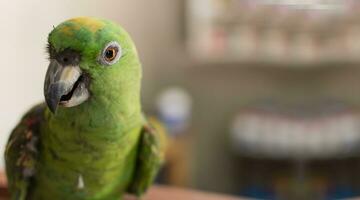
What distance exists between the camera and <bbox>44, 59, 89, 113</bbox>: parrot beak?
0.49 metres

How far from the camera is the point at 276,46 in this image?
1787 mm

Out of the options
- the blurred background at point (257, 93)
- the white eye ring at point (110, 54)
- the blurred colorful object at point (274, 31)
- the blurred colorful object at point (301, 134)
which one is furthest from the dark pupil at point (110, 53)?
the blurred colorful object at point (301, 134)

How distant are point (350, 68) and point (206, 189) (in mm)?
690

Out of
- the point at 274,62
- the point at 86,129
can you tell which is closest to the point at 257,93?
the point at 274,62

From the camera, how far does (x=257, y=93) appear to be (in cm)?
200

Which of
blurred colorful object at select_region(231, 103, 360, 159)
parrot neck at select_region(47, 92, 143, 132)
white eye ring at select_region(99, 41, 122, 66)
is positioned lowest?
blurred colorful object at select_region(231, 103, 360, 159)

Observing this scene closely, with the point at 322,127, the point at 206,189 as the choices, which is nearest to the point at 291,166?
the point at 322,127

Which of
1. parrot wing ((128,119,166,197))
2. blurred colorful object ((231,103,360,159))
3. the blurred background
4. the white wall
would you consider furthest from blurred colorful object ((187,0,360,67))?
parrot wing ((128,119,166,197))

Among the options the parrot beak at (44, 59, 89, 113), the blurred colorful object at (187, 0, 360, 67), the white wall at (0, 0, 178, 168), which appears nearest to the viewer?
the parrot beak at (44, 59, 89, 113)

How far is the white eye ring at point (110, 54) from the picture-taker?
1.69 ft

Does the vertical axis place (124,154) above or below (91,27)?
below

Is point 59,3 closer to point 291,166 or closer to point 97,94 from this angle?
point 97,94

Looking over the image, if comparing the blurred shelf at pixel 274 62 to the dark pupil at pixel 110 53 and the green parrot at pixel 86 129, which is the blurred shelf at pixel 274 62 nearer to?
the green parrot at pixel 86 129

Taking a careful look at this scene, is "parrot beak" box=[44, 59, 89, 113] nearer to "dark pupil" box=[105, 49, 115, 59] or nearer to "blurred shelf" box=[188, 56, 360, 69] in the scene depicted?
"dark pupil" box=[105, 49, 115, 59]
